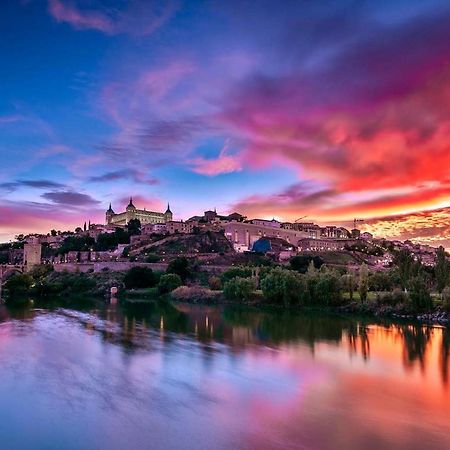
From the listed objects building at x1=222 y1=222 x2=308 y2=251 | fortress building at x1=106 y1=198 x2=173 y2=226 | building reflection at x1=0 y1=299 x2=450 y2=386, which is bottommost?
building reflection at x1=0 y1=299 x2=450 y2=386

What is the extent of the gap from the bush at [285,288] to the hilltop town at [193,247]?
19.2 m

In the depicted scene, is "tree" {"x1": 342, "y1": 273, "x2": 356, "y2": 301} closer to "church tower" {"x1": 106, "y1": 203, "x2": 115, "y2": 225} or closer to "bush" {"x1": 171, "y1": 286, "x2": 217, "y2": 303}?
"bush" {"x1": 171, "y1": 286, "x2": 217, "y2": 303}

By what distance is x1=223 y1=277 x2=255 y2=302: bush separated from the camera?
31422 mm

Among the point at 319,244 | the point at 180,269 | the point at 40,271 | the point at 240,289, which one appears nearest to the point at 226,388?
the point at 240,289

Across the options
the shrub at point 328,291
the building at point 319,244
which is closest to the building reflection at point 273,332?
the shrub at point 328,291

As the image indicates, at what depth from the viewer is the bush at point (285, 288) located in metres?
27.6

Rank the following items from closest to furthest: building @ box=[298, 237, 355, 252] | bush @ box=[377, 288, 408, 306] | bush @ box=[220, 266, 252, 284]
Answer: bush @ box=[377, 288, 408, 306]
bush @ box=[220, 266, 252, 284]
building @ box=[298, 237, 355, 252]

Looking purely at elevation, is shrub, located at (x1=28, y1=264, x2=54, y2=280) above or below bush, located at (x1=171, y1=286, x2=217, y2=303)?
above

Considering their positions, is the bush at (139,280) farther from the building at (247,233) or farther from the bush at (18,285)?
the building at (247,233)

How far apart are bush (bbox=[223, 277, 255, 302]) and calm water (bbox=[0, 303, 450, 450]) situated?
34.5 feet

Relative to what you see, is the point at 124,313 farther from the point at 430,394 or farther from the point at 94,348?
the point at 430,394

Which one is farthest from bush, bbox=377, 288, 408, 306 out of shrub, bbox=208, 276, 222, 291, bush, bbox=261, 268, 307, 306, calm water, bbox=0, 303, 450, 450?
shrub, bbox=208, 276, 222, 291

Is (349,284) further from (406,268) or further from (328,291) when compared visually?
(406,268)

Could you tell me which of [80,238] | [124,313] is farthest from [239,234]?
[124,313]
